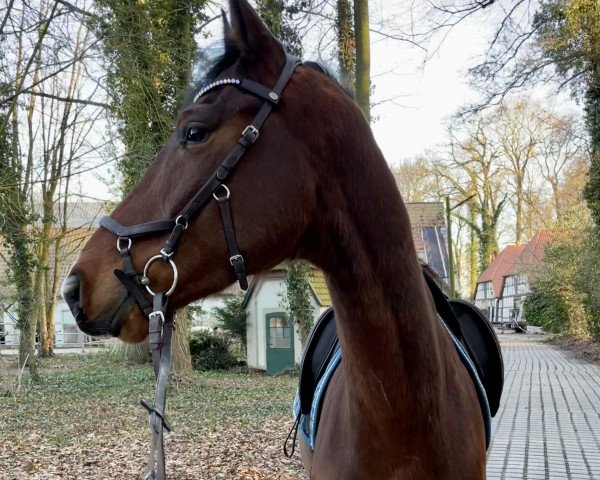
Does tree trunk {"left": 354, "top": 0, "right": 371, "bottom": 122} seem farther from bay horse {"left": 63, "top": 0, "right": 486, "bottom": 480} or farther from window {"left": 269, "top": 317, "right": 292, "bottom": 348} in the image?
window {"left": 269, "top": 317, "right": 292, "bottom": 348}

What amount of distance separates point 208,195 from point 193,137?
0.18 metres

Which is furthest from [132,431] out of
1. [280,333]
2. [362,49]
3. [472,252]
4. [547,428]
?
[472,252]

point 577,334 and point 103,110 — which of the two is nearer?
point 103,110

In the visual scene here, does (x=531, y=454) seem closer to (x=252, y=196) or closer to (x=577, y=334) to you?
(x=252, y=196)

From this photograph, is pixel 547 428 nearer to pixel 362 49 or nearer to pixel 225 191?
pixel 362 49

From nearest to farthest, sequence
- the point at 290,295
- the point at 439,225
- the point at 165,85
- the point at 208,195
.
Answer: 1. the point at 208,195
2. the point at 165,85
3. the point at 290,295
4. the point at 439,225

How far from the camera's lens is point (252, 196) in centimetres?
160

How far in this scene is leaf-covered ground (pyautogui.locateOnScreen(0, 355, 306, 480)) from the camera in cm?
667

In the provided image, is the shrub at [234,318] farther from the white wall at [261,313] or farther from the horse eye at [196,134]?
the horse eye at [196,134]

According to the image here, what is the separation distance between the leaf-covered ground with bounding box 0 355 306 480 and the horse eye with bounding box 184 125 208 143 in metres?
5.41

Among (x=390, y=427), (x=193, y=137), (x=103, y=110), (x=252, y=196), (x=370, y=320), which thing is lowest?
(x=390, y=427)

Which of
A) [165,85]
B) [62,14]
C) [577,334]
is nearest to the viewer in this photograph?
[62,14]

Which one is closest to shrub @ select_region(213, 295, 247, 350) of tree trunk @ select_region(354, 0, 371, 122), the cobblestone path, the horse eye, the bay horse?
the cobblestone path

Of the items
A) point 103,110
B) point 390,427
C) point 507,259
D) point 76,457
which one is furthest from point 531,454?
point 507,259
